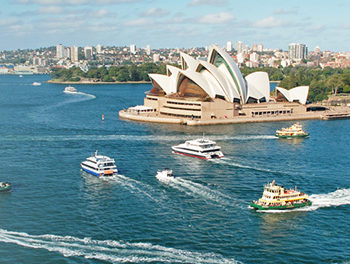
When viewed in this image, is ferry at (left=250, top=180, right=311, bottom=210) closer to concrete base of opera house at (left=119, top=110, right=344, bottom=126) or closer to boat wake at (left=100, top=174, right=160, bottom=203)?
boat wake at (left=100, top=174, right=160, bottom=203)

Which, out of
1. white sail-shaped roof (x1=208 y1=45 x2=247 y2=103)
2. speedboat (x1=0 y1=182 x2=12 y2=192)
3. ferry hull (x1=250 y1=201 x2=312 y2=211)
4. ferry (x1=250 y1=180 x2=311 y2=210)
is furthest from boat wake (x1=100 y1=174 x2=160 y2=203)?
white sail-shaped roof (x1=208 y1=45 x2=247 y2=103)

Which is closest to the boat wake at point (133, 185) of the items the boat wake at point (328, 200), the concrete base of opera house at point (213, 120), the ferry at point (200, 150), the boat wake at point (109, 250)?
the boat wake at point (109, 250)

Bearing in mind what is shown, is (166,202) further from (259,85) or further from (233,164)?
(259,85)

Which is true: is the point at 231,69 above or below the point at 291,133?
above

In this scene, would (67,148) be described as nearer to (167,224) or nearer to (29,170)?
(29,170)

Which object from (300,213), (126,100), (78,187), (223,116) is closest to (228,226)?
(300,213)

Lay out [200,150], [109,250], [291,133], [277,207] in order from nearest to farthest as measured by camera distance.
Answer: [109,250]
[277,207]
[200,150]
[291,133]

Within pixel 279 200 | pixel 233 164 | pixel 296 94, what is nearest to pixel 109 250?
pixel 279 200
